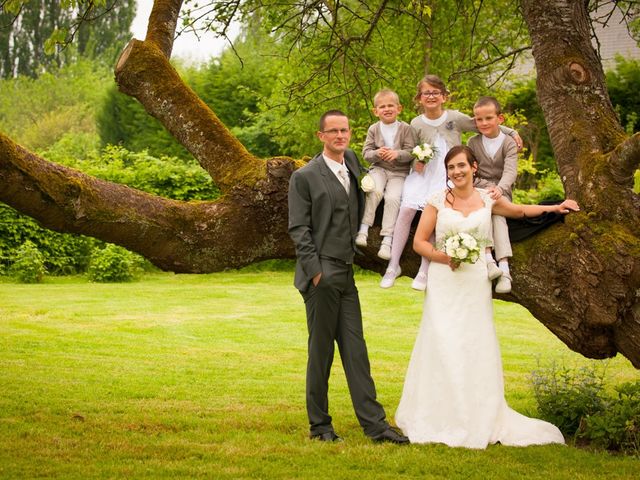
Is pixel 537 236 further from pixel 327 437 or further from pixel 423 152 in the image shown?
pixel 327 437

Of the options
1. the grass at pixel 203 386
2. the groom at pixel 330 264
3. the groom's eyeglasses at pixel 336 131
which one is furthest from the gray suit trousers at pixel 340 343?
the groom's eyeglasses at pixel 336 131

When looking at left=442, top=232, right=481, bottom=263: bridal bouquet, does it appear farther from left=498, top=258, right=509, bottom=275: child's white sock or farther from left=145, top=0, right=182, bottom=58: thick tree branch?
left=145, top=0, right=182, bottom=58: thick tree branch

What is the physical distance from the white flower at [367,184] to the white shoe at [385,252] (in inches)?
15.1

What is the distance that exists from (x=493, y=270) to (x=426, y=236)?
505 millimetres

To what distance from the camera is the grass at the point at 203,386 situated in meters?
6.18

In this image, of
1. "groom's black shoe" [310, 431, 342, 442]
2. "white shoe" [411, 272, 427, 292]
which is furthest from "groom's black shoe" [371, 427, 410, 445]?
"white shoe" [411, 272, 427, 292]

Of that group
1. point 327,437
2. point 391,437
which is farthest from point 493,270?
point 327,437

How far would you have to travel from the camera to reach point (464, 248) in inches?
239

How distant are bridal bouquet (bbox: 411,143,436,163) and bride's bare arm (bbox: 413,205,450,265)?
0.33 metres

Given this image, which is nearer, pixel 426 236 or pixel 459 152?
pixel 459 152

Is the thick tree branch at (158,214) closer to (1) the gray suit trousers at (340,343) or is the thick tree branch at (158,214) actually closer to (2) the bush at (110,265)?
(1) the gray suit trousers at (340,343)

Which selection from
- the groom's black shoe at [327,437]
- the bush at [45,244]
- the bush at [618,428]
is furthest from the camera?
the bush at [45,244]

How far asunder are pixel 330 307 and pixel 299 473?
3.72 feet

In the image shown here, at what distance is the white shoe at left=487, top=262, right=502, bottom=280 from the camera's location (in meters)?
A: 6.18
